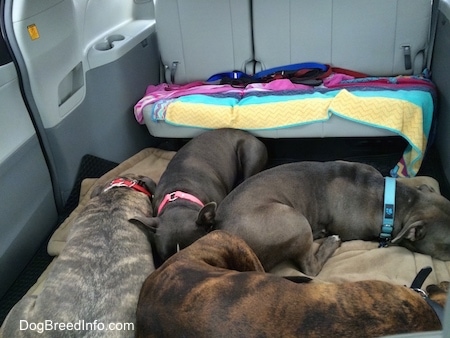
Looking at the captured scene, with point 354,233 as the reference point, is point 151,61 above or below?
above

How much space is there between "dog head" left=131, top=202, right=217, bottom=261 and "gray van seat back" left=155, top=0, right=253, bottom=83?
76.6 inches

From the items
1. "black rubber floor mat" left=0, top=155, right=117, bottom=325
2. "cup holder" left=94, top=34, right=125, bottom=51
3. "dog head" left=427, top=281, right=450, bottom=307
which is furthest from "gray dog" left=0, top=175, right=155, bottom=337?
"cup holder" left=94, top=34, right=125, bottom=51

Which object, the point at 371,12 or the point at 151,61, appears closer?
the point at 371,12

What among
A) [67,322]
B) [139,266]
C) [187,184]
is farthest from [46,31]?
[67,322]

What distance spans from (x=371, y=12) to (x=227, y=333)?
295 cm

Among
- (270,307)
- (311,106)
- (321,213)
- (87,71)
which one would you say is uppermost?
(87,71)

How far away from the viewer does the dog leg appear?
2498 mm

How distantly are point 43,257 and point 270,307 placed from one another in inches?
71.8

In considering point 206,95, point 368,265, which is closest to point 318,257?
point 368,265

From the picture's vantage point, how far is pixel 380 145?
11.3 ft

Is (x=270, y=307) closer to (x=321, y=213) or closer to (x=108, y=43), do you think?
(x=321, y=213)

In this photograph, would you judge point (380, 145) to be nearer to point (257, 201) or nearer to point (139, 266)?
point (257, 201)

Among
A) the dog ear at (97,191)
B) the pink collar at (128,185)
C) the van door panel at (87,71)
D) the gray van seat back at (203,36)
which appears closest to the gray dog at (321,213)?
the pink collar at (128,185)

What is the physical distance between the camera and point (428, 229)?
8.07 feet
